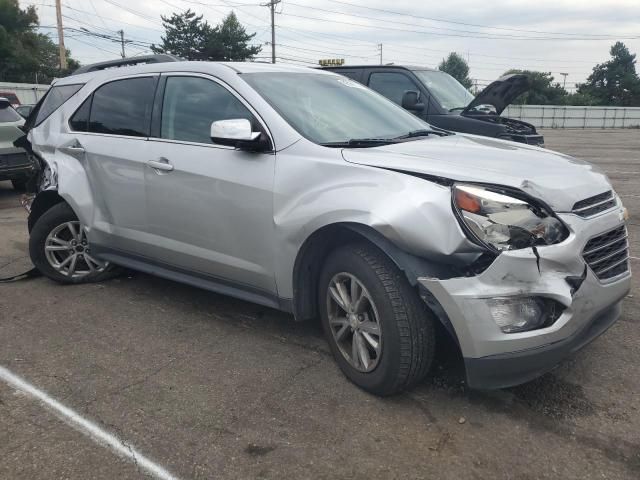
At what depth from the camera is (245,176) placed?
3.33m

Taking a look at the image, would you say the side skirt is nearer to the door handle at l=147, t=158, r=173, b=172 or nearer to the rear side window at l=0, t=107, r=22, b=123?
the door handle at l=147, t=158, r=173, b=172

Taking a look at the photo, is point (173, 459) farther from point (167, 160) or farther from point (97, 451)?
point (167, 160)

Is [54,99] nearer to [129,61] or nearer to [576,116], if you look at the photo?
[129,61]

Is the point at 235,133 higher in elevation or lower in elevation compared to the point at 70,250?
higher

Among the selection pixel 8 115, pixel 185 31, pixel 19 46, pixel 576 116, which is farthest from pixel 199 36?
pixel 8 115

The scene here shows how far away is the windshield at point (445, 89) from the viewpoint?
27.0 ft

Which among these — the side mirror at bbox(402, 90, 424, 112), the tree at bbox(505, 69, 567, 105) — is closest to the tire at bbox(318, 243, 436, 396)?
the side mirror at bbox(402, 90, 424, 112)

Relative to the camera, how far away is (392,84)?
843 centimetres

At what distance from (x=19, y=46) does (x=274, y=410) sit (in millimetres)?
52811

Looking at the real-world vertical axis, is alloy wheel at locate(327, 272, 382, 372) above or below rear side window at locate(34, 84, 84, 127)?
below

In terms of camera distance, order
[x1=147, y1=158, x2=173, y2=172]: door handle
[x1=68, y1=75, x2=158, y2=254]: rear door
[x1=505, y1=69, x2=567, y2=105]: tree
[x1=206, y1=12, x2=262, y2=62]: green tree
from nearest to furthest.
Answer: [x1=147, y1=158, x2=173, y2=172]: door handle, [x1=68, y1=75, x2=158, y2=254]: rear door, [x1=206, y1=12, x2=262, y2=62]: green tree, [x1=505, y1=69, x2=567, y2=105]: tree

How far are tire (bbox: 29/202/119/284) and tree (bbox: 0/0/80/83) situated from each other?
46274mm

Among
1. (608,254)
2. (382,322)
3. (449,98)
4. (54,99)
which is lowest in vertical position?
(382,322)

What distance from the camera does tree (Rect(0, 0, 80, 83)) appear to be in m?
46.0
